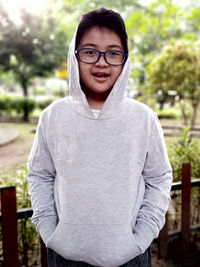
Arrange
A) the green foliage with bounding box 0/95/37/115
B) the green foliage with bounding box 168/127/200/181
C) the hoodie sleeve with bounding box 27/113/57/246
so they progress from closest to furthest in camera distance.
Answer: the hoodie sleeve with bounding box 27/113/57/246, the green foliage with bounding box 168/127/200/181, the green foliage with bounding box 0/95/37/115

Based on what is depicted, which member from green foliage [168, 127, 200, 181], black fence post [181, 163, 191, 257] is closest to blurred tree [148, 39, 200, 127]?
green foliage [168, 127, 200, 181]

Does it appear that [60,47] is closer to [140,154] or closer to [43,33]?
[43,33]

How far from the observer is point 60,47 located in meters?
16.6

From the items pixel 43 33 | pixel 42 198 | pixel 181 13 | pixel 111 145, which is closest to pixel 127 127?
pixel 111 145

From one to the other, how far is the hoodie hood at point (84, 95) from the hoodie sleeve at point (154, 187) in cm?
18

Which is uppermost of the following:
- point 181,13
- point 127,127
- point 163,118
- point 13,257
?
point 181,13

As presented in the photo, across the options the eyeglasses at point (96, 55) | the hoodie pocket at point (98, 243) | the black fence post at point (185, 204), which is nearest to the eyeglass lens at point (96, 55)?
the eyeglasses at point (96, 55)

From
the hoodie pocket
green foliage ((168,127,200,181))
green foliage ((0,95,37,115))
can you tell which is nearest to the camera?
the hoodie pocket

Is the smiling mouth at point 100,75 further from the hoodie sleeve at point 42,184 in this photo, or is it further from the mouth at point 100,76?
the hoodie sleeve at point 42,184

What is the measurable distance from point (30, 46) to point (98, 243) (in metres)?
15.9

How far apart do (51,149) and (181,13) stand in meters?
7.41

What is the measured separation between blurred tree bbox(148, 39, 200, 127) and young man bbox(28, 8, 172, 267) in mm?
6880

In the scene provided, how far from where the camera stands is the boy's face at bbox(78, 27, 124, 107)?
1.19 meters

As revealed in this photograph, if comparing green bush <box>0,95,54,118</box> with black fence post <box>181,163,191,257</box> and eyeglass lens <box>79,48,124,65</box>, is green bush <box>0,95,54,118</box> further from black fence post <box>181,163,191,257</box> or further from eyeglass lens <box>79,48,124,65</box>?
eyeglass lens <box>79,48,124,65</box>
